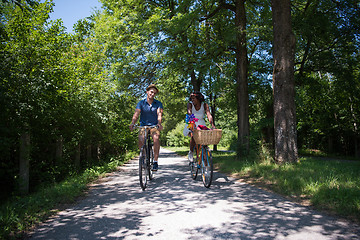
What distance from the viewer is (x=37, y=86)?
17.5 ft

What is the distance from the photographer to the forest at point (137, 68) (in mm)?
5535

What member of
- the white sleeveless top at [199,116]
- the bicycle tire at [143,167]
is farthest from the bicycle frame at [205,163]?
the bicycle tire at [143,167]

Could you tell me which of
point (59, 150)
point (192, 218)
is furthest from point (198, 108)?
point (59, 150)

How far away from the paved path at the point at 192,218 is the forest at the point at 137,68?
1.90 metres

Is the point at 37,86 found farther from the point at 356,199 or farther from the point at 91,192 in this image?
the point at 356,199

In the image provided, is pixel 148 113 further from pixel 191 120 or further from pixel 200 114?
pixel 200 114

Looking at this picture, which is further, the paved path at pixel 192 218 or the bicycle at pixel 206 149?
the bicycle at pixel 206 149

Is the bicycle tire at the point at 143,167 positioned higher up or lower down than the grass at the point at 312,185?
higher up

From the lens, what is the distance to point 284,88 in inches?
284

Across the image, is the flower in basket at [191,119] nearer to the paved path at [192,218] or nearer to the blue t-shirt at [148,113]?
the blue t-shirt at [148,113]

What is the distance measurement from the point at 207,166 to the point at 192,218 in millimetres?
2068

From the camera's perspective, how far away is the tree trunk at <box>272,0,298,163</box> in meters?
7.12

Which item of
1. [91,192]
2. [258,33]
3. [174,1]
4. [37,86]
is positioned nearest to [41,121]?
[37,86]

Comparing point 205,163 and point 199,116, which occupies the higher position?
point 199,116
